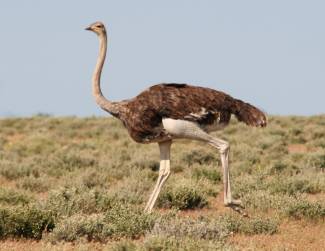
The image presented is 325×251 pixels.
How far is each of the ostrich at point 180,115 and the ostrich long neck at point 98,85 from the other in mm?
16

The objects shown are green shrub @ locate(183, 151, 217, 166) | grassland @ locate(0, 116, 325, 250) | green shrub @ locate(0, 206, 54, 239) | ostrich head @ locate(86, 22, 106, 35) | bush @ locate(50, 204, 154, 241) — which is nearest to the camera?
grassland @ locate(0, 116, 325, 250)

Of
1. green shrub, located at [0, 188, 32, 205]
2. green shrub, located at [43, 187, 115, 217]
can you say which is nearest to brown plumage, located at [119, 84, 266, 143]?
green shrub, located at [43, 187, 115, 217]

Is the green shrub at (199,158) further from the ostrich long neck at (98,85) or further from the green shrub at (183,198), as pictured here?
the ostrich long neck at (98,85)

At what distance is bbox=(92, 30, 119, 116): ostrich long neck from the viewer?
832 centimetres

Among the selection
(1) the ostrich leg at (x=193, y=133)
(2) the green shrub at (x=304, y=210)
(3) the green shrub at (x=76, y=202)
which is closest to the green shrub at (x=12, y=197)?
(3) the green shrub at (x=76, y=202)

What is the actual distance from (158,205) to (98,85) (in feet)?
7.21

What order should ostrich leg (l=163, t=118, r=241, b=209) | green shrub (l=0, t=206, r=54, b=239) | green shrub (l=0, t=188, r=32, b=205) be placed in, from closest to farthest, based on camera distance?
1. green shrub (l=0, t=206, r=54, b=239)
2. ostrich leg (l=163, t=118, r=241, b=209)
3. green shrub (l=0, t=188, r=32, b=205)

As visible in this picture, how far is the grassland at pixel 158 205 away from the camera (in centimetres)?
647

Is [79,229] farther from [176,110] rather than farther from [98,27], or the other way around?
[98,27]

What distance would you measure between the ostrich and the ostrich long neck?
0.05 ft

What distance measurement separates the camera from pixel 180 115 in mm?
7789

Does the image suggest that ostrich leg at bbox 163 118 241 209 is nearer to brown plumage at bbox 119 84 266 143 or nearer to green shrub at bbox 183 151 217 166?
brown plumage at bbox 119 84 266 143

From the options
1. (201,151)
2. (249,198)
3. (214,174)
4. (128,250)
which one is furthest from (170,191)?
(201,151)

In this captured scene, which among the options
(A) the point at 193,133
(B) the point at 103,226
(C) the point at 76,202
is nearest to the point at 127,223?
(B) the point at 103,226
